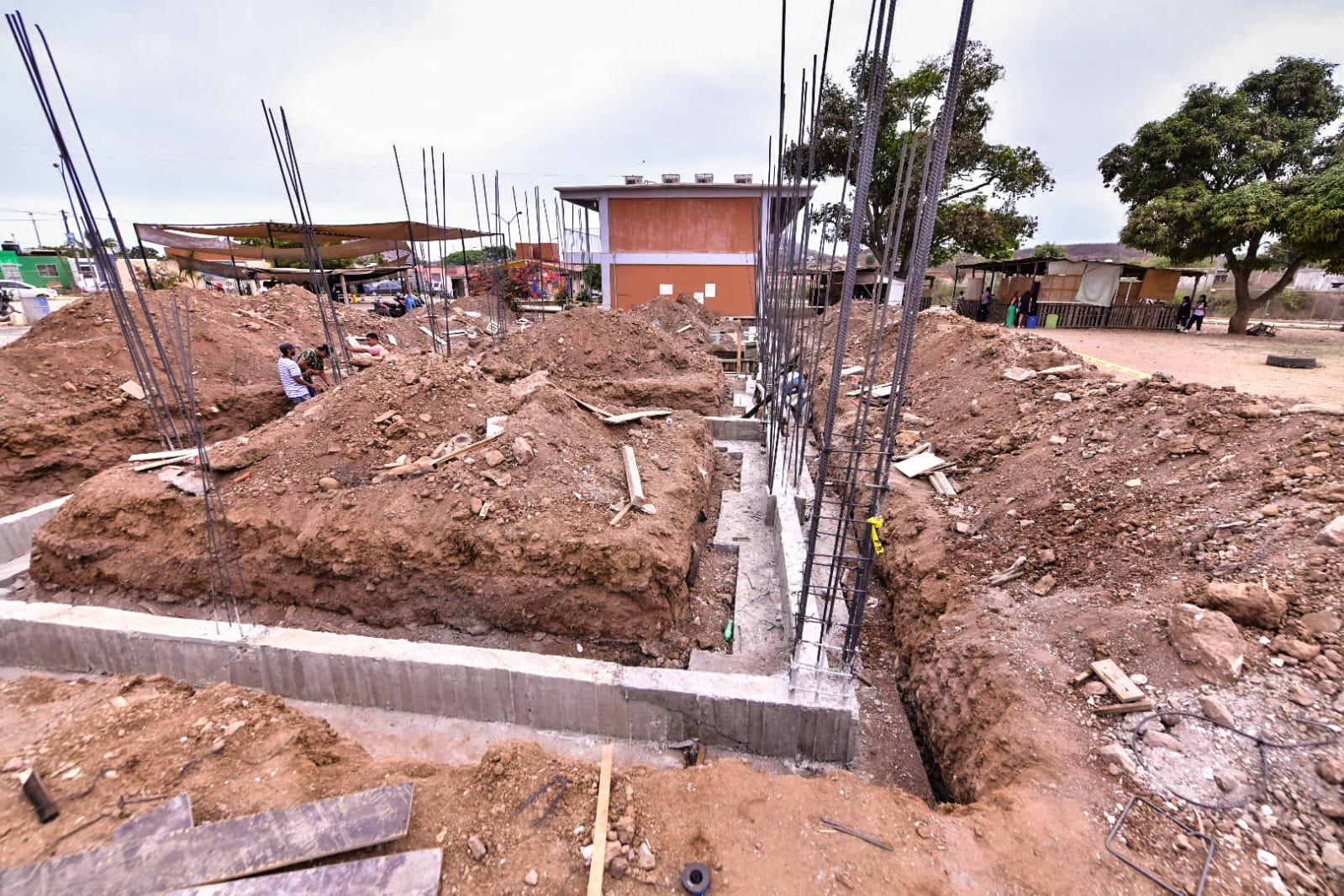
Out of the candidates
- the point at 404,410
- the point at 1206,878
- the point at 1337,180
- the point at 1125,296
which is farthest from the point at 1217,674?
the point at 1125,296

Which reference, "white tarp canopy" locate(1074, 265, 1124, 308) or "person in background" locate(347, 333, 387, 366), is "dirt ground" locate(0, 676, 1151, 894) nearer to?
"person in background" locate(347, 333, 387, 366)

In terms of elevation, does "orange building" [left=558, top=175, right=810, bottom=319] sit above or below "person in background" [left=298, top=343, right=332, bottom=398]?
above

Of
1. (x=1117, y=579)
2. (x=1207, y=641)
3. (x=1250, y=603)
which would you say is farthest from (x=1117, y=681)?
(x=1117, y=579)

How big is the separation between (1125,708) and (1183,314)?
20.7 metres

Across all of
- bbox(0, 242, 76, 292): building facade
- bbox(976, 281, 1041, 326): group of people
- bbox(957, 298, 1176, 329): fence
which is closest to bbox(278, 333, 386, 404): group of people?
bbox(976, 281, 1041, 326): group of people

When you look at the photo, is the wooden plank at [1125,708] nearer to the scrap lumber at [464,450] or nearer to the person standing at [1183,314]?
the scrap lumber at [464,450]

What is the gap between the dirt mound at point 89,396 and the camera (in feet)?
23.9

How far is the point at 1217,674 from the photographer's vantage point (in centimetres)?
279

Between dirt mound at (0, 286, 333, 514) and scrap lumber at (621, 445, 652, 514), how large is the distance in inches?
246

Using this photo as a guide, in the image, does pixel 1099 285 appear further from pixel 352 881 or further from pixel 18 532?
pixel 18 532

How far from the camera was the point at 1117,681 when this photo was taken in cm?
296

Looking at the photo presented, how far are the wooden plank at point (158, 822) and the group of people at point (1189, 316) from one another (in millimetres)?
23948

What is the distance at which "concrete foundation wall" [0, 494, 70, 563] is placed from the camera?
19.1 feet

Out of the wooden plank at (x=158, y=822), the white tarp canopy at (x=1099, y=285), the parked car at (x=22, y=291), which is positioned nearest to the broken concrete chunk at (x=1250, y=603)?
the wooden plank at (x=158, y=822)
